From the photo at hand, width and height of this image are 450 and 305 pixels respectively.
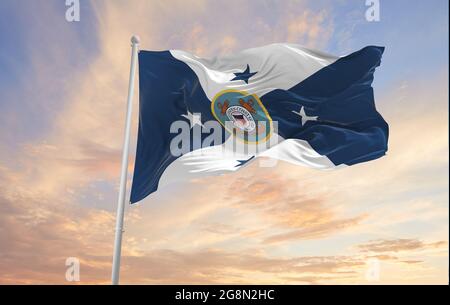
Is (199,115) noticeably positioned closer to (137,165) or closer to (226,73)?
(226,73)

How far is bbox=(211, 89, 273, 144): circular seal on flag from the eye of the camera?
1088cm

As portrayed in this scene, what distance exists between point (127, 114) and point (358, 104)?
5.57 meters

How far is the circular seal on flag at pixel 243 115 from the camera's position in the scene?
10883mm

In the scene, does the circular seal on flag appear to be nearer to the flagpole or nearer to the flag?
the flag

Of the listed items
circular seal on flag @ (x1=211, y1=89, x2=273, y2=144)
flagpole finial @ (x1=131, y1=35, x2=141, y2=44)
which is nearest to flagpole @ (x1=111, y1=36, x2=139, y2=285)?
flagpole finial @ (x1=131, y1=35, x2=141, y2=44)

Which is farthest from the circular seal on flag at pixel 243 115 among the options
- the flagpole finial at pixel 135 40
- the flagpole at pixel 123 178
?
the flagpole finial at pixel 135 40

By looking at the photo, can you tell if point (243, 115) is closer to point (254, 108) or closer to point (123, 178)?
point (254, 108)

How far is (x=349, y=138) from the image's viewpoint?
34.1ft

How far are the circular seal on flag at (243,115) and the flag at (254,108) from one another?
3 cm

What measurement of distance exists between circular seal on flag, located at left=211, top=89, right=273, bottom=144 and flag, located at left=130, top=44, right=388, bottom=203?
0.08 ft

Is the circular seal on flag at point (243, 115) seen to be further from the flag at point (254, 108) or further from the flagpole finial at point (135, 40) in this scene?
the flagpole finial at point (135, 40)

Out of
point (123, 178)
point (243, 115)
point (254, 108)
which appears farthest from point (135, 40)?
point (123, 178)

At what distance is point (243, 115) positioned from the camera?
1095 cm
